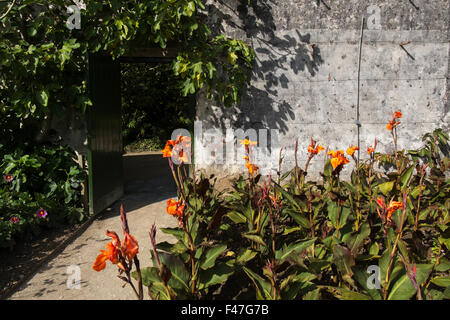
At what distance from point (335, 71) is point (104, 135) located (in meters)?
3.44

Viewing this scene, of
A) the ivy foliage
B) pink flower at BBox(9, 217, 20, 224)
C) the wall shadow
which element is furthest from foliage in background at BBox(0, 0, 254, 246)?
the wall shadow

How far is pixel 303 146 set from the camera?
16.4 ft

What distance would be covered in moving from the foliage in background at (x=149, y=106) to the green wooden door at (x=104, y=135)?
6.24m

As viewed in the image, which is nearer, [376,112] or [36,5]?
[36,5]

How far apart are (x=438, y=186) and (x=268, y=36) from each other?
2.94 meters

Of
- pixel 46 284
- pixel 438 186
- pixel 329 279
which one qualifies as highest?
pixel 438 186

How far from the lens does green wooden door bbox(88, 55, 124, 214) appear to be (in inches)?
175

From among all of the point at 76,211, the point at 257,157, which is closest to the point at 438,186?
the point at 257,157

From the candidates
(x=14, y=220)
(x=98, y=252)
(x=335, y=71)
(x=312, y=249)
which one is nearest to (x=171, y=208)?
(x=312, y=249)

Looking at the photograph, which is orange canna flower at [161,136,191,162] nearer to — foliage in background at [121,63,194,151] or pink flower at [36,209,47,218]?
pink flower at [36,209,47,218]

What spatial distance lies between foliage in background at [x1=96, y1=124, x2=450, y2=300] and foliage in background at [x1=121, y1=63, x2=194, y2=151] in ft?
27.7

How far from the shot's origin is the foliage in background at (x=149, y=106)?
11.4 m

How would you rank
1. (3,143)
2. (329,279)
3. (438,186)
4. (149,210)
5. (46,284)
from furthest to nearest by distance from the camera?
(149,210)
(3,143)
(438,186)
(46,284)
(329,279)
